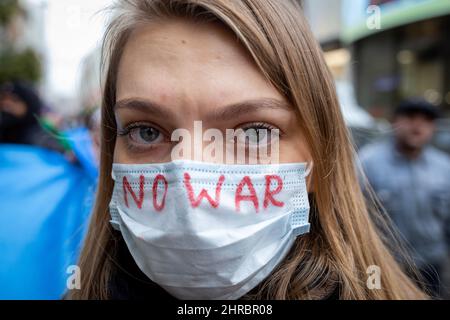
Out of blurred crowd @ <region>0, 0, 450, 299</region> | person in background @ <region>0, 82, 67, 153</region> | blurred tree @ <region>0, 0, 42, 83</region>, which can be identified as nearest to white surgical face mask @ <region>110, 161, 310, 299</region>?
blurred crowd @ <region>0, 0, 450, 299</region>

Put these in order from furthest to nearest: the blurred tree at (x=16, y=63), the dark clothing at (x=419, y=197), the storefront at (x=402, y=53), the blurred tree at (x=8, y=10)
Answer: the blurred tree at (x=16, y=63) < the blurred tree at (x=8, y=10) < the storefront at (x=402, y=53) < the dark clothing at (x=419, y=197)

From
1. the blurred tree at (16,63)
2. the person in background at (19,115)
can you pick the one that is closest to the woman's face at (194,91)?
the person in background at (19,115)

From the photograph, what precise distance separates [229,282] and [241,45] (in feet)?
2.18

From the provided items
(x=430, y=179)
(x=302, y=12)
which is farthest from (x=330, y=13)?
(x=302, y=12)

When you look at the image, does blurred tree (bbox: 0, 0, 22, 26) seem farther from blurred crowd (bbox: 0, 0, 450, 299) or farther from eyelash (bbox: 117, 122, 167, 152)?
eyelash (bbox: 117, 122, 167, 152)

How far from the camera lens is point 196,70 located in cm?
117

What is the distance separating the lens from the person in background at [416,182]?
3535 mm

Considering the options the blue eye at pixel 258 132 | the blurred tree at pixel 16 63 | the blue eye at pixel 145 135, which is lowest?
the blue eye at pixel 258 132

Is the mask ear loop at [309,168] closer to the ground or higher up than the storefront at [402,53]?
closer to the ground

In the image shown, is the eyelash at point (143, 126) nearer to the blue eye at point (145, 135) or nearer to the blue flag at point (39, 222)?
the blue eye at point (145, 135)

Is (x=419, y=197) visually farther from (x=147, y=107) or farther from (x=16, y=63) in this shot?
(x=16, y=63)

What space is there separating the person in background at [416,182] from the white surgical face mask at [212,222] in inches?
92.7

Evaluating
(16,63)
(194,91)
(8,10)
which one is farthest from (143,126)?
(16,63)

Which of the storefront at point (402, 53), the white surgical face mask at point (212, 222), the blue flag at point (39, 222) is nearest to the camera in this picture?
the white surgical face mask at point (212, 222)
